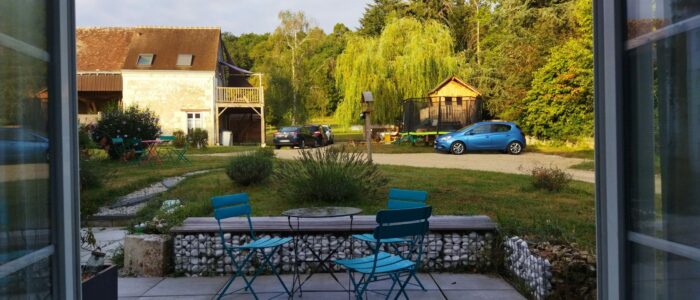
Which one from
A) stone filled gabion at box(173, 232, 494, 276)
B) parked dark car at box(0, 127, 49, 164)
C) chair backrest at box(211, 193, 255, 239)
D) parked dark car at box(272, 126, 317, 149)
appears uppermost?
parked dark car at box(272, 126, 317, 149)

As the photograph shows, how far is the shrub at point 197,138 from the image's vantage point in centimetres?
2797

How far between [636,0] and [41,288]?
93.6 inches

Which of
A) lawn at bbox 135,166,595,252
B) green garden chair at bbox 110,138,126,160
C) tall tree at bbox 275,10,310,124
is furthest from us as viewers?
tall tree at bbox 275,10,310,124

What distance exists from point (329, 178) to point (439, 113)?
17437mm

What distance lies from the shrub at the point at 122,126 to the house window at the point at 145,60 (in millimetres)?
12873

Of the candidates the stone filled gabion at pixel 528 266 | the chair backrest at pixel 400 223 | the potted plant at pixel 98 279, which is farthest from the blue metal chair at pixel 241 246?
the stone filled gabion at pixel 528 266

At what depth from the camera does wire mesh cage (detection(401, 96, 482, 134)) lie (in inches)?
979

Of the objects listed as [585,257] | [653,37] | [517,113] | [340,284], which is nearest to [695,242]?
[653,37]

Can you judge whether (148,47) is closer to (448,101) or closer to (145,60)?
(145,60)

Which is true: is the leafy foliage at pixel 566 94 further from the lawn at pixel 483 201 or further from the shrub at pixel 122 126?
Result: the shrub at pixel 122 126

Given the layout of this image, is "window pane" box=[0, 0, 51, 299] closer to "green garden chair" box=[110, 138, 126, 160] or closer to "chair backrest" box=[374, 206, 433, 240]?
"chair backrest" box=[374, 206, 433, 240]

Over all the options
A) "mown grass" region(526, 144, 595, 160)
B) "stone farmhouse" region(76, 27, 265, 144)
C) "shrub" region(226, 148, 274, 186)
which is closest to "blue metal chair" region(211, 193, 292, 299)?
"shrub" region(226, 148, 274, 186)

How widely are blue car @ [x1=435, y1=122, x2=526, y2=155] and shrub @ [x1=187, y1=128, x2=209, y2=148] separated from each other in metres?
13.3

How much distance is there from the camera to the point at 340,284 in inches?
200
